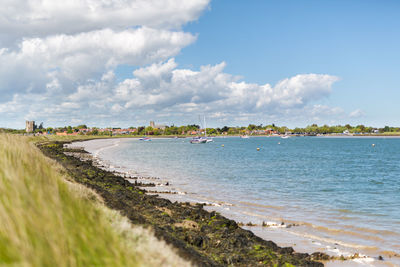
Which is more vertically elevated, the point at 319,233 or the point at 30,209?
the point at 30,209

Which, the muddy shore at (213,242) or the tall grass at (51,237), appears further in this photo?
the muddy shore at (213,242)

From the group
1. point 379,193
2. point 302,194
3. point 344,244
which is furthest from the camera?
point 379,193

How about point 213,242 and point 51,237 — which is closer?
point 51,237

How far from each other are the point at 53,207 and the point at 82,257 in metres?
1.11

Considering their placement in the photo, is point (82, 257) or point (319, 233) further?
point (319, 233)

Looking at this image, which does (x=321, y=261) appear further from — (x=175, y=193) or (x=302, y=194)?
(x=302, y=194)

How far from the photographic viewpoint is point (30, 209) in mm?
4520

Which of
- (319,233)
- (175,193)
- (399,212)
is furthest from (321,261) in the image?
(175,193)

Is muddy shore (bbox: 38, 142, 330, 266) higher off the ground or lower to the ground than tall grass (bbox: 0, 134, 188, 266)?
lower

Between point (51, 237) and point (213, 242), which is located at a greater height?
point (51, 237)

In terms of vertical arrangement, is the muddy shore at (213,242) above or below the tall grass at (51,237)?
below

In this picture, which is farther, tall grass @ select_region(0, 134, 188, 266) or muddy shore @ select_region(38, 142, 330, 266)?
muddy shore @ select_region(38, 142, 330, 266)

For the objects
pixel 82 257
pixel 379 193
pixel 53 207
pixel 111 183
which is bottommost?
pixel 379 193

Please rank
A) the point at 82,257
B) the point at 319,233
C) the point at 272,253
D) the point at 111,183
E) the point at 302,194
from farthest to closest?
the point at 302,194
the point at 111,183
the point at 319,233
the point at 272,253
the point at 82,257
